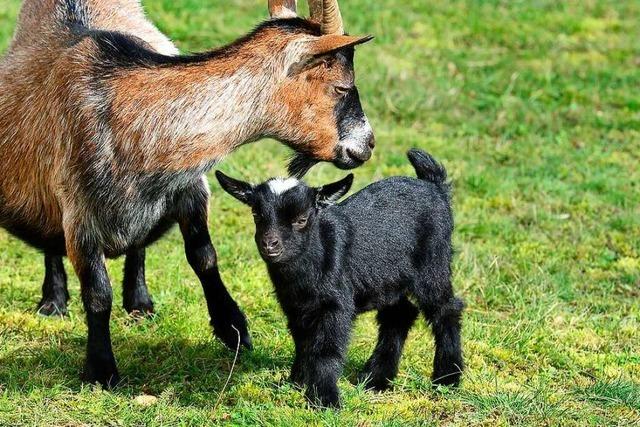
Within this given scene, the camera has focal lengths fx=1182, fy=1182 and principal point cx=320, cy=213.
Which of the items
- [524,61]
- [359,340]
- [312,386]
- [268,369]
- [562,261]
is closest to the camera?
[312,386]

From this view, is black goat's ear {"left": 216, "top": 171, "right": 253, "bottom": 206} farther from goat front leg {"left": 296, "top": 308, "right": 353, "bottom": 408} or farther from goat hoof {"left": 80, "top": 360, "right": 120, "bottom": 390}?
goat hoof {"left": 80, "top": 360, "right": 120, "bottom": 390}

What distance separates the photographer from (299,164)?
594 centimetres

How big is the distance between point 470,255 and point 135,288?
235 cm

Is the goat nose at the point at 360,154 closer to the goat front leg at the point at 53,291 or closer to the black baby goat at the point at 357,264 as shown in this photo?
the black baby goat at the point at 357,264

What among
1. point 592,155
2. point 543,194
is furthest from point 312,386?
point 592,155

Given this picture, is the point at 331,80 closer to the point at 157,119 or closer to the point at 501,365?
the point at 157,119

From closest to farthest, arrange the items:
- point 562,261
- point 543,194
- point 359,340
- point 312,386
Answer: point 312,386
point 359,340
point 562,261
point 543,194

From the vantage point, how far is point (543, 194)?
9461 millimetres

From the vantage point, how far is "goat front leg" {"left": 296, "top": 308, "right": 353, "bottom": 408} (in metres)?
5.55

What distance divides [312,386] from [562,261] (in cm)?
320

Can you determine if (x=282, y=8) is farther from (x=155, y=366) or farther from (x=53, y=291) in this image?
(x=53, y=291)

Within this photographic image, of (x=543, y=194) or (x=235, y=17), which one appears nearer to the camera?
(x=543, y=194)

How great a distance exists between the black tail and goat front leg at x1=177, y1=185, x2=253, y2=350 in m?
1.15

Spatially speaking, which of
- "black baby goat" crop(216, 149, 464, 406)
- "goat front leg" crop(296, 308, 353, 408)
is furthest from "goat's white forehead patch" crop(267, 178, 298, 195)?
"goat front leg" crop(296, 308, 353, 408)
